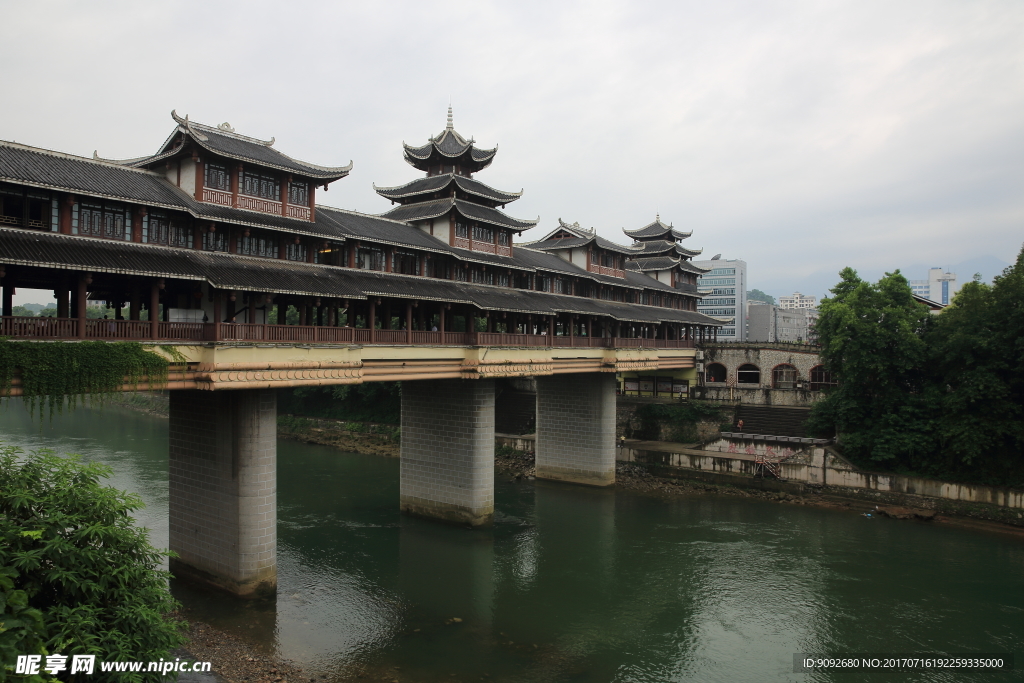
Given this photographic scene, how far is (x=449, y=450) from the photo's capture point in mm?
30203

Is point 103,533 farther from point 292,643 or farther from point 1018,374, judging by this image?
point 1018,374

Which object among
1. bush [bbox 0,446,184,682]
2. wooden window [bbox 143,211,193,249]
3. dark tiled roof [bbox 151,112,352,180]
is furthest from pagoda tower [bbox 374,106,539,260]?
bush [bbox 0,446,184,682]

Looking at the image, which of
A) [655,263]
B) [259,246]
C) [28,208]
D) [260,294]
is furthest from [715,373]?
[28,208]

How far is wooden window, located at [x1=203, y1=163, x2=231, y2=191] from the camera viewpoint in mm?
21859

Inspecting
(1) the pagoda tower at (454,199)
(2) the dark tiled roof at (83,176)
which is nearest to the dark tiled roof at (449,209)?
(1) the pagoda tower at (454,199)

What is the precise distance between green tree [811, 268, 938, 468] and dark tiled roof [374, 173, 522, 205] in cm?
2093

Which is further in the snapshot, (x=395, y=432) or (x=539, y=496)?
(x=395, y=432)

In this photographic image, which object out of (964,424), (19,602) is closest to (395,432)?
(964,424)

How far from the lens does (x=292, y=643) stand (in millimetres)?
18594

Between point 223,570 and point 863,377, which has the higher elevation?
point 863,377

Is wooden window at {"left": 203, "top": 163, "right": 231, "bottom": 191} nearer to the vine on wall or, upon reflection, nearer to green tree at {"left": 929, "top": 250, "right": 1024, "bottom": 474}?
the vine on wall

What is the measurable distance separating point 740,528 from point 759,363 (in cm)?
2345

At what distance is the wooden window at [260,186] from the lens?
2289 cm

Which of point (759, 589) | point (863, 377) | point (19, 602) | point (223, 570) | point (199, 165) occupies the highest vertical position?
point (199, 165)
